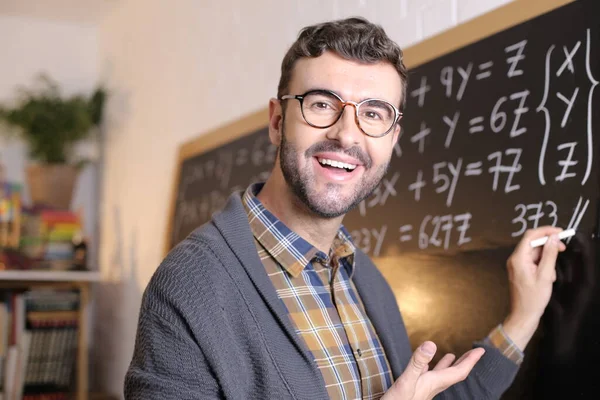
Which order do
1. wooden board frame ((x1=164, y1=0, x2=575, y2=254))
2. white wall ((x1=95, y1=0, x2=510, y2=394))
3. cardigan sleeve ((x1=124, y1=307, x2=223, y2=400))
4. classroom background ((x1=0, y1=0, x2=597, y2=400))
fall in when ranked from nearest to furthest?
1. cardigan sleeve ((x1=124, y1=307, x2=223, y2=400))
2. wooden board frame ((x1=164, y1=0, x2=575, y2=254))
3. white wall ((x1=95, y1=0, x2=510, y2=394))
4. classroom background ((x1=0, y1=0, x2=597, y2=400))

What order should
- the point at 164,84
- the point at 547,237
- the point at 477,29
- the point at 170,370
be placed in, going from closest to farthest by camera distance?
the point at 170,370, the point at 547,237, the point at 477,29, the point at 164,84

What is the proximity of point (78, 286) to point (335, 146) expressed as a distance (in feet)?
10.5

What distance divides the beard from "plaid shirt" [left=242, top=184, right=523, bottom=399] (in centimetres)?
9

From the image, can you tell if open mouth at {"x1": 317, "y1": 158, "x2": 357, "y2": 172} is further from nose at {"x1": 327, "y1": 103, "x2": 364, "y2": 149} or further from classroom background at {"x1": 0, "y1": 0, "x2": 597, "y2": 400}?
classroom background at {"x1": 0, "y1": 0, "x2": 597, "y2": 400}

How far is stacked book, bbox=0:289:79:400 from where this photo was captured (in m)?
3.73

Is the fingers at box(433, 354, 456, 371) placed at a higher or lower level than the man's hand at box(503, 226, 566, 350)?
lower

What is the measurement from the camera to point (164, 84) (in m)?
3.72

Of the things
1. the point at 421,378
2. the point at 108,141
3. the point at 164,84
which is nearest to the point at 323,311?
the point at 421,378

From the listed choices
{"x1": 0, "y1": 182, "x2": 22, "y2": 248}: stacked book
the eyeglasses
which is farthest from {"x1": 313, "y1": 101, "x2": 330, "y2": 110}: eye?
{"x1": 0, "y1": 182, "x2": 22, "y2": 248}: stacked book

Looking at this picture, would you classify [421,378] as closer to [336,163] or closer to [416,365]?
[416,365]

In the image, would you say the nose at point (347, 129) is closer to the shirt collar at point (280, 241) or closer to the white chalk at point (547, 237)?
the shirt collar at point (280, 241)

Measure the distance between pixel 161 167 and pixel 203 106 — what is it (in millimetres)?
595

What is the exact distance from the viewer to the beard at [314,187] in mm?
1277

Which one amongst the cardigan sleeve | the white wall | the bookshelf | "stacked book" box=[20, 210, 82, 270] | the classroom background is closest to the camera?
the cardigan sleeve
